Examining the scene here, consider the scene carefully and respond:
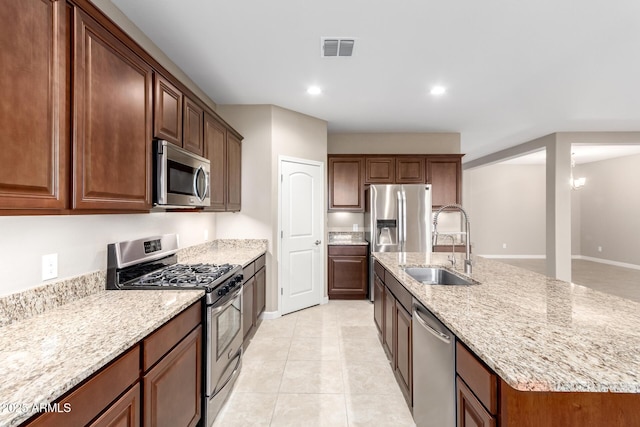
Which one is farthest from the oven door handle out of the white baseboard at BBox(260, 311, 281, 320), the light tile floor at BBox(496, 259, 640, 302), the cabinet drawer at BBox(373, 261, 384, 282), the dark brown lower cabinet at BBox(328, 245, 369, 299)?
the light tile floor at BBox(496, 259, 640, 302)

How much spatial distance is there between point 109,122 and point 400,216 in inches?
147

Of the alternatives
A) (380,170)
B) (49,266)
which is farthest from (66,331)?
(380,170)

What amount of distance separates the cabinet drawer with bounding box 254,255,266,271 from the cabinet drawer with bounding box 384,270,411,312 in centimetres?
144

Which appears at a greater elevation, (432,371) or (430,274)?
(430,274)

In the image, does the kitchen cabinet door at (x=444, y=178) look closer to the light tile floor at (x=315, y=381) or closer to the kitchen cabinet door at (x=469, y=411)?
the light tile floor at (x=315, y=381)

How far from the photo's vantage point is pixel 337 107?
389 centimetres

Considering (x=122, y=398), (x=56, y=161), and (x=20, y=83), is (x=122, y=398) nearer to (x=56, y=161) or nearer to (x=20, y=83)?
(x=56, y=161)

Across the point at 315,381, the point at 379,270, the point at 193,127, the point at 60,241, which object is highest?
the point at 193,127

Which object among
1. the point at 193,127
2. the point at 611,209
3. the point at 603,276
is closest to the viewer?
the point at 193,127

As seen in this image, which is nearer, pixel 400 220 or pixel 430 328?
pixel 430 328

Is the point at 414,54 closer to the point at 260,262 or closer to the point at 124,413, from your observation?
the point at 260,262

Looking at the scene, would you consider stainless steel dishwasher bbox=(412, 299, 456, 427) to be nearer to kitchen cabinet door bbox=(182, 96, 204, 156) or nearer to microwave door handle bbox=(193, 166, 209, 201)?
microwave door handle bbox=(193, 166, 209, 201)

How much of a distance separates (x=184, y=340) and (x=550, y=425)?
1572mm

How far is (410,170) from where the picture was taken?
482 centimetres
